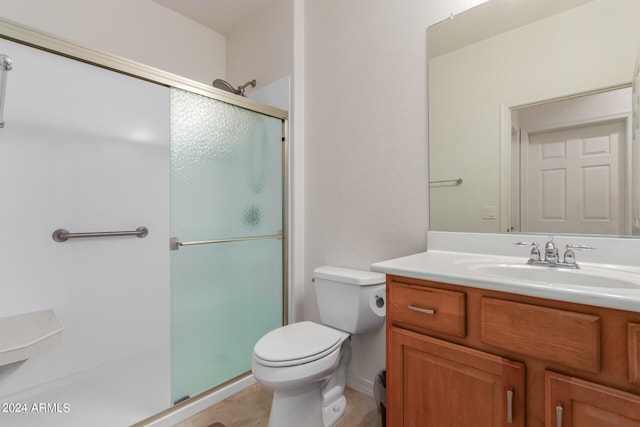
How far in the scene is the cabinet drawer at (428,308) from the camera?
89cm

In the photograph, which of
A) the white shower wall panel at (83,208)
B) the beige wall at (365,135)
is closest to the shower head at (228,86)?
the beige wall at (365,135)

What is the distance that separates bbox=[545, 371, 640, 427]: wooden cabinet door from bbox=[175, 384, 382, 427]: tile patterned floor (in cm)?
97

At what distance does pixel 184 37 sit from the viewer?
7.60 ft

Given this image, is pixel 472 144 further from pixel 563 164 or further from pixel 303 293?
pixel 303 293

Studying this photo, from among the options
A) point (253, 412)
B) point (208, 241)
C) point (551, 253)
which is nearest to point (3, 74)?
point (208, 241)

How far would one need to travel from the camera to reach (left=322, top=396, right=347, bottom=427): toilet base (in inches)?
56.4

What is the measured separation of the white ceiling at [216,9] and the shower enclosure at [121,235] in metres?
0.94

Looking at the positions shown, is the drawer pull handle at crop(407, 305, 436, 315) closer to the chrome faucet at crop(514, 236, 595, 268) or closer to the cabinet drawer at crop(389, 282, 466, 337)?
the cabinet drawer at crop(389, 282, 466, 337)

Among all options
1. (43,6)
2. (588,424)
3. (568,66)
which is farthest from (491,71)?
(43,6)

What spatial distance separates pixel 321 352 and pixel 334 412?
45cm

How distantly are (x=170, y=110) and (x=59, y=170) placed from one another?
22.1 inches

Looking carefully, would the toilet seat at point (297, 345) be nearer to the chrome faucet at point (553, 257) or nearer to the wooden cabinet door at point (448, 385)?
the wooden cabinet door at point (448, 385)

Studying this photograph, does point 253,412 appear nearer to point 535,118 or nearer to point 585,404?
point 585,404

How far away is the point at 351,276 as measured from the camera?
153cm
